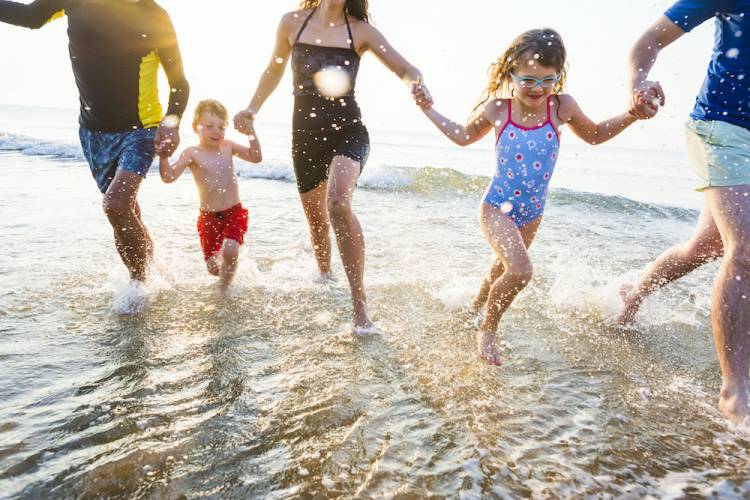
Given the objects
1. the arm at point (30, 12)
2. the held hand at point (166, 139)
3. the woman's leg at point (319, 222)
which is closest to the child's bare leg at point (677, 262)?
the woman's leg at point (319, 222)

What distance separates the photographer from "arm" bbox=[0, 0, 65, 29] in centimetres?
374

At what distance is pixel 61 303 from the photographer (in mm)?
3656

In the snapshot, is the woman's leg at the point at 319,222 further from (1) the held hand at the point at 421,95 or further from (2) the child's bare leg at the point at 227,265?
(1) the held hand at the point at 421,95

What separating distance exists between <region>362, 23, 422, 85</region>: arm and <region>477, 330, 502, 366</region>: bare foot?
180cm

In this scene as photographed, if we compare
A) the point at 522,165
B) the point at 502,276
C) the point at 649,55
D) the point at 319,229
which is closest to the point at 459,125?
the point at 522,165

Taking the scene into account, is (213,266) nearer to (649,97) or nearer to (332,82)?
(332,82)

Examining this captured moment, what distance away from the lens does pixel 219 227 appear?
4.70m

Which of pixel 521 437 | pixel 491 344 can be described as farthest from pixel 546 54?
pixel 521 437

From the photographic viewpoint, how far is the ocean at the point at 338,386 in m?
1.98

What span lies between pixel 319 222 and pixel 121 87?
70.2 inches

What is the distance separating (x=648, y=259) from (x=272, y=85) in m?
4.76

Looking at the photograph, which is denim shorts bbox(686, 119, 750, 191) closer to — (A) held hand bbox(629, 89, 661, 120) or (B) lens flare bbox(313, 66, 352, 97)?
(A) held hand bbox(629, 89, 661, 120)

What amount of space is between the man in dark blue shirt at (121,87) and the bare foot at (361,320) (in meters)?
Answer: 1.66

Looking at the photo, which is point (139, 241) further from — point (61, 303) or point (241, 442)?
point (241, 442)
